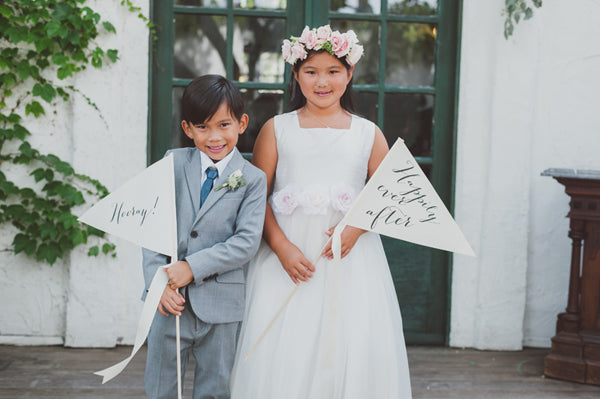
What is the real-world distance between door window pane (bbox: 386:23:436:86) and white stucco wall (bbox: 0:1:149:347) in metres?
1.43

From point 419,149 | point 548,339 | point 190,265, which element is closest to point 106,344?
point 190,265

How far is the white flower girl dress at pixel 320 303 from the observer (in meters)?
2.16

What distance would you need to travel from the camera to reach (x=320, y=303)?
2.21 m

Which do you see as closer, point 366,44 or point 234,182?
point 234,182

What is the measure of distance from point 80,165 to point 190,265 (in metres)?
1.77

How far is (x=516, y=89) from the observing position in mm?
3496

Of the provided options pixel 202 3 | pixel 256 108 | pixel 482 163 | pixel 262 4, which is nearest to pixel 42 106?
pixel 202 3

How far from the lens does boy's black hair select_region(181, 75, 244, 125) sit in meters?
1.99

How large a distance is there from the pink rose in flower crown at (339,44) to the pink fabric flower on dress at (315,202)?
1.65ft

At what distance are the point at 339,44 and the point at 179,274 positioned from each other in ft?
3.17

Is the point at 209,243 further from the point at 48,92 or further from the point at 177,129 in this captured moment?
the point at 48,92

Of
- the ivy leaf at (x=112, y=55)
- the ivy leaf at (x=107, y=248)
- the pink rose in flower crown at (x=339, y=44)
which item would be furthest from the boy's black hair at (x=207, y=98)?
the ivy leaf at (x=107, y=248)

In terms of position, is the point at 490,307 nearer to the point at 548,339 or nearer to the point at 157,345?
the point at 548,339

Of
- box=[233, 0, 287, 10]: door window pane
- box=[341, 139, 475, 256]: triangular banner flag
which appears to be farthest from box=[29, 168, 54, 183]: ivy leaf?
box=[341, 139, 475, 256]: triangular banner flag
